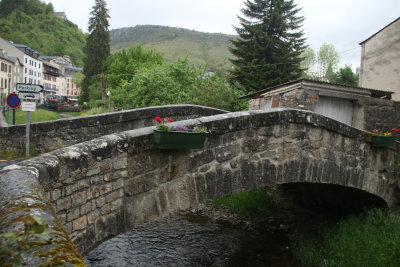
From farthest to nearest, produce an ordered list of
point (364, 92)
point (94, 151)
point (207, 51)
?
1. point (207, 51)
2. point (364, 92)
3. point (94, 151)

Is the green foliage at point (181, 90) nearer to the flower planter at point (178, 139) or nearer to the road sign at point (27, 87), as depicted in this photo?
the road sign at point (27, 87)

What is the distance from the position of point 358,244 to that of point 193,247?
3132 mm

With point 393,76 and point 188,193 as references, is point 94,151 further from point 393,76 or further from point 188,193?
point 393,76

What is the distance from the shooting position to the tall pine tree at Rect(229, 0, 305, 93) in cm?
2188

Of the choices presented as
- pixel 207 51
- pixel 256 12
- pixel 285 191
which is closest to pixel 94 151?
pixel 285 191

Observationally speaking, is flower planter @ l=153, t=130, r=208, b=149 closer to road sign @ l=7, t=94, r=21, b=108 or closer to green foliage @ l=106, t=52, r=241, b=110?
road sign @ l=7, t=94, r=21, b=108

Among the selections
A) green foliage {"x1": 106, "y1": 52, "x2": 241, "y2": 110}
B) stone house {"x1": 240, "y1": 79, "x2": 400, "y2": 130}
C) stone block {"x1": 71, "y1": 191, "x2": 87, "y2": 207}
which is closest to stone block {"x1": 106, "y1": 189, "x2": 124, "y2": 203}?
stone block {"x1": 71, "y1": 191, "x2": 87, "y2": 207}

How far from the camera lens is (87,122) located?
6.59m

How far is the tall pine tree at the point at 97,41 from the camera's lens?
43406mm

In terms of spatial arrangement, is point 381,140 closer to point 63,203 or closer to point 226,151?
point 226,151

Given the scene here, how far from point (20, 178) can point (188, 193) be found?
7.09 ft

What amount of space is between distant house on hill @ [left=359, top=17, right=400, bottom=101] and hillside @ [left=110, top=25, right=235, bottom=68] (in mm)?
83846

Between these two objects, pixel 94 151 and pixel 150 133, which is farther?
pixel 150 133

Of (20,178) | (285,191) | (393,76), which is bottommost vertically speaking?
(285,191)
